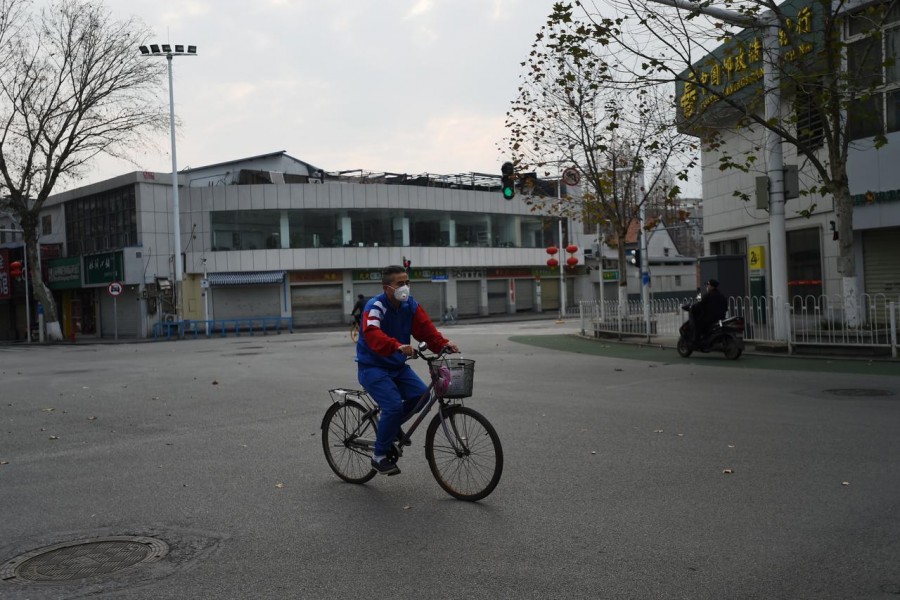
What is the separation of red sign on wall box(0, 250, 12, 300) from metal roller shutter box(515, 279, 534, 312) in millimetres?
31291

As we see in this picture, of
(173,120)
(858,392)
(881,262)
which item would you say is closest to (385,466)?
(858,392)

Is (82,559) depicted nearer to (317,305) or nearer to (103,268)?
(103,268)

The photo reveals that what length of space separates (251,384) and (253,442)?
605cm

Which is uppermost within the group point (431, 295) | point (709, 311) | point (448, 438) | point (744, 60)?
point (744, 60)

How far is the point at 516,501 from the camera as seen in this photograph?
584 centimetres

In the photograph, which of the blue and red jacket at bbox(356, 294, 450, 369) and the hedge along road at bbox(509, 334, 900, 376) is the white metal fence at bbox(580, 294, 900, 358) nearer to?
the hedge along road at bbox(509, 334, 900, 376)

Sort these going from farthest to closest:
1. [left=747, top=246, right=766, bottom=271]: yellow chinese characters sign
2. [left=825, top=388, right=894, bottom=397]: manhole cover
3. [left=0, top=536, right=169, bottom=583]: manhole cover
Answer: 1. [left=747, top=246, right=766, bottom=271]: yellow chinese characters sign
2. [left=825, top=388, right=894, bottom=397]: manhole cover
3. [left=0, top=536, right=169, bottom=583]: manhole cover

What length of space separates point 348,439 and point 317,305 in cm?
4150

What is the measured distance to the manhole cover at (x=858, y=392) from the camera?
10.6 m

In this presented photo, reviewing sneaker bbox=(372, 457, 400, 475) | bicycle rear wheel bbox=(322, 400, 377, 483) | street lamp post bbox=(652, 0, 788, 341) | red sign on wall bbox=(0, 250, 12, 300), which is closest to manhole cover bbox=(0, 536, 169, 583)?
sneaker bbox=(372, 457, 400, 475)

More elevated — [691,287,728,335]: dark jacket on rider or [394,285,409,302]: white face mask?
[394,285,409,302]: white face mask

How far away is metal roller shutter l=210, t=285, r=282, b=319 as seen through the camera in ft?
150

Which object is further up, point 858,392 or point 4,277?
point 4,277

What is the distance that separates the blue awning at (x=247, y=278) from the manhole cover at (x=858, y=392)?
37.8m
